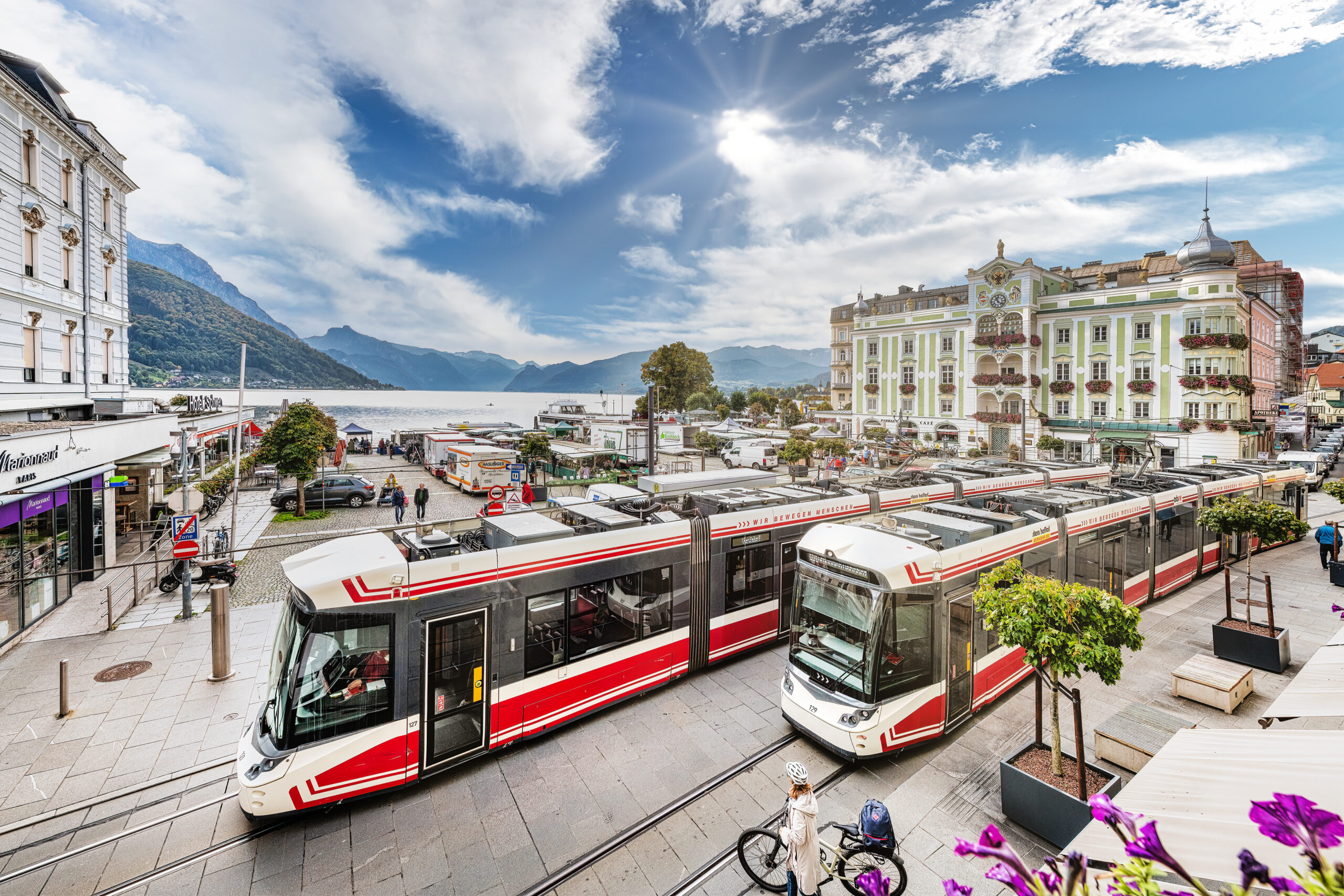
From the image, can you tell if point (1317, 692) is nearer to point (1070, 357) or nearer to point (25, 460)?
point (25, 460)

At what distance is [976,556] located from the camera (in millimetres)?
7477

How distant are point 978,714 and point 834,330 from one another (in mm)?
71735

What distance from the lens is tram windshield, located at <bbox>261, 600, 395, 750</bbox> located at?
5586 millimetres

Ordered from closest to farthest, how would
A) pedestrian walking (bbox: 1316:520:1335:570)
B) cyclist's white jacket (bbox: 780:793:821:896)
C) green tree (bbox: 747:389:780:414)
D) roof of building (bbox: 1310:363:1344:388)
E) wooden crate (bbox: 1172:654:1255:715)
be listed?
cyclist's white jacket (bbox: 780:793:821:896) < wooden crate (bbox: 1172:654:1255:715) < pedestrian walking (bbox: 1316:520:1335:570) < green tree (bbox: 747:389:780:414) < roof of building (bbox: 1310:363:1344:388)

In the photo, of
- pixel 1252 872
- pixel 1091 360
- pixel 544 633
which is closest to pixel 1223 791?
pixel 1252 872

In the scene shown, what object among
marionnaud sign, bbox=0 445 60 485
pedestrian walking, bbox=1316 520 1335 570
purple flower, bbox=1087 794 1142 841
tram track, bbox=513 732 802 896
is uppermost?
marionnaud sign, bbox=0 445 60 485

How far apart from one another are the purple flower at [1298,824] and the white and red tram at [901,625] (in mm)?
4911

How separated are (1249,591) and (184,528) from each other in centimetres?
2149

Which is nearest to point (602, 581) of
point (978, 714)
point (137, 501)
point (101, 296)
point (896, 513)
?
point (896, 513)

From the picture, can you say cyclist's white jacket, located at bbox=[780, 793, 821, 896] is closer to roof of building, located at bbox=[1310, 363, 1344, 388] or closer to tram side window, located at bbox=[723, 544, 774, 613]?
tram side window, located at bbox=[723, 544, 774, 613]

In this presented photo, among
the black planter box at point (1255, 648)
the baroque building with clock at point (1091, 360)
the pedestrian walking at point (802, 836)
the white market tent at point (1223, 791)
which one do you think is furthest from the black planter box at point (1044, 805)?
the baroque building with clock at point (1091, 360)

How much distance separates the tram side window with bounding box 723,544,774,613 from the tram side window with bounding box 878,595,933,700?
127 inches

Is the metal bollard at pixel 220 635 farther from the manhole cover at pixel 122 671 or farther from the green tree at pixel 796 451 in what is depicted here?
the green tree at pixel 796 451

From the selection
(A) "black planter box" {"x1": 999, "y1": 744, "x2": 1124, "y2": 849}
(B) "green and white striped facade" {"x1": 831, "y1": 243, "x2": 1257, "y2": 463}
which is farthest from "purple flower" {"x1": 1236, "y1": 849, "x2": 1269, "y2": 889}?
(B) "green and white striped facade" {"x1": 831, "y1": 243, "x2": 1257, "y2": 463}
